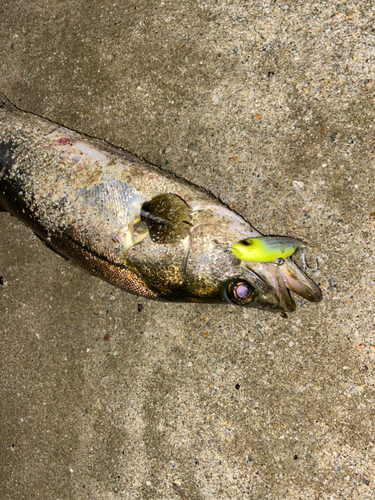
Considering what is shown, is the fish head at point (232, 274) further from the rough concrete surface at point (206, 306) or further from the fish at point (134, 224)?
the rough concrete surface at point (206, 306)

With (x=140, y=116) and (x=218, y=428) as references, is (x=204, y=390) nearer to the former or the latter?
(x=218, y=428)

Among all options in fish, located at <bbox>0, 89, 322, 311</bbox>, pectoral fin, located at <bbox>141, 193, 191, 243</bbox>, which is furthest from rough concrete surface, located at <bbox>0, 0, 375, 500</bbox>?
pectoral fin, located at <bbox>141, 193, 191, 243</bbox>

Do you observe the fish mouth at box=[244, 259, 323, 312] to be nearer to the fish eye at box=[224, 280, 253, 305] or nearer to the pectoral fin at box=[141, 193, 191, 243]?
the fish eye at box=[224, 280, 253, 305]

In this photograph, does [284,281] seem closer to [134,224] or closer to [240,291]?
[240,291]

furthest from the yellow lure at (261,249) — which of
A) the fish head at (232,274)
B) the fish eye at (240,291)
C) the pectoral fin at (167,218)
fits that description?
the pectoral fin at (167,218)

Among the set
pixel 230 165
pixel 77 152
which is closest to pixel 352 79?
pixel 230 165

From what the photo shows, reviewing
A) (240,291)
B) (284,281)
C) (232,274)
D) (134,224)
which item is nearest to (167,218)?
(134,224)
